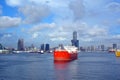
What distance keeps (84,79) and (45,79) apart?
7.43 metres

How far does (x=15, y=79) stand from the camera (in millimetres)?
52062

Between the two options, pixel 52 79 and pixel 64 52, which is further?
pixel 64 52

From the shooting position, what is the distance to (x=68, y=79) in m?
52.2

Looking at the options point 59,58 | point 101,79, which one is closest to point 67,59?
point 59,58

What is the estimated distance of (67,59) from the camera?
117875mm

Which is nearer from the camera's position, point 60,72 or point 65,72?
point 65,72

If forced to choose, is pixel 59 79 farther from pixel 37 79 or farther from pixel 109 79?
pixel 109 79

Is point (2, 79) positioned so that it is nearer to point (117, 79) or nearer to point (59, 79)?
point (59, 79)

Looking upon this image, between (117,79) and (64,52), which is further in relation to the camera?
(64,52)

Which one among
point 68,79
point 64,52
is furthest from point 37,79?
point 64,52

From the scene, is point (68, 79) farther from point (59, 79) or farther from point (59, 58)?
point (59, 58)

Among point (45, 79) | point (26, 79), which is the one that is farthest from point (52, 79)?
point (26, 79)

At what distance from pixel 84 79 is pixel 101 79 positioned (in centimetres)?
334

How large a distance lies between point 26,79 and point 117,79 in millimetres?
17447
